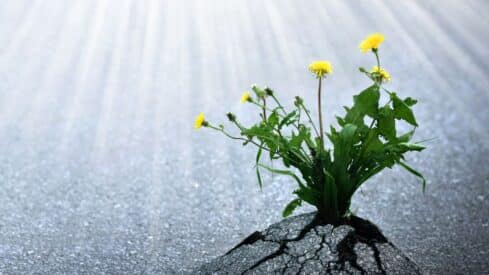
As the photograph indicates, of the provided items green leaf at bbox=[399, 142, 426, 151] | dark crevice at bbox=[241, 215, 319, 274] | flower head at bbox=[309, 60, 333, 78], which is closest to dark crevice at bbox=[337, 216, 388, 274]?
dark crevice at bbox=[241, 215, 319, 274]

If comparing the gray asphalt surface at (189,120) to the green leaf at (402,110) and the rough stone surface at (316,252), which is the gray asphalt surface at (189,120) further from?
the green leaf at (402,110)

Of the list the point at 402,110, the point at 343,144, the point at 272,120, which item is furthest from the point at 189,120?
the point at 402,110

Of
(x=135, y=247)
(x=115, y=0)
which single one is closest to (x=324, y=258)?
(x=135, y=247)

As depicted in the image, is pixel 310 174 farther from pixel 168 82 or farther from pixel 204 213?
pixel 168 82

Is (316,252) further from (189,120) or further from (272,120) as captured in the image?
(189,120)

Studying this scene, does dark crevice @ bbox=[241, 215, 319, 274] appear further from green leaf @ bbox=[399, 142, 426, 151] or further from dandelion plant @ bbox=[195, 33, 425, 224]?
green leaf @ bbox=[399, 142, 426, 151]
